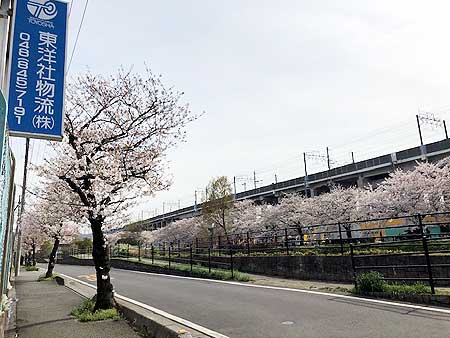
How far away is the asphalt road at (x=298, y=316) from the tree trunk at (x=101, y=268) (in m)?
1.39

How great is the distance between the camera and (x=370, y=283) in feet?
31.7

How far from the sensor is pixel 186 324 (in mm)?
7414

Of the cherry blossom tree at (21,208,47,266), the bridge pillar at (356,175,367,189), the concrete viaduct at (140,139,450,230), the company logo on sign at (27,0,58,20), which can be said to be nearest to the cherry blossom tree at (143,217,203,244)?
the concrete viaduct at (140,139,450,230)

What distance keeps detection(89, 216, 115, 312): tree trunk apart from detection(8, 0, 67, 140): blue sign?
200 inches

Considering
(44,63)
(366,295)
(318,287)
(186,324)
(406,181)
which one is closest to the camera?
(44,63)

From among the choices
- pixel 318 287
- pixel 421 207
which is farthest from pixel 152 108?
pixel 421 207

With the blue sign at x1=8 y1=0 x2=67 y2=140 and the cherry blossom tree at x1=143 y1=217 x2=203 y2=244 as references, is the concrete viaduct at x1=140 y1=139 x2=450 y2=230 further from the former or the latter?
the blue sign at x1=8 y1=0 x2=67 y2=140

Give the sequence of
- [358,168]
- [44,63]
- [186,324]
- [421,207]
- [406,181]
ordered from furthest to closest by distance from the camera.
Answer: [358,168]
[406,181]
[421,207]
[186,324]
[44,63]

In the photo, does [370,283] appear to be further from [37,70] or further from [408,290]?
[37,70]

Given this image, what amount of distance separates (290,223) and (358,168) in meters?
14.2

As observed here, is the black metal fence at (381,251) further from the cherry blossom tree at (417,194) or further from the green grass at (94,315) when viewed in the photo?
the green grass at (94,315)

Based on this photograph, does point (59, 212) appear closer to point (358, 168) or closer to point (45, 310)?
point (45, 310)

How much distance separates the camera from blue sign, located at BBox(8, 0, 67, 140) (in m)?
5.18

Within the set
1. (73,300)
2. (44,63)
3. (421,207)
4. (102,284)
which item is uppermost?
(44,63)
